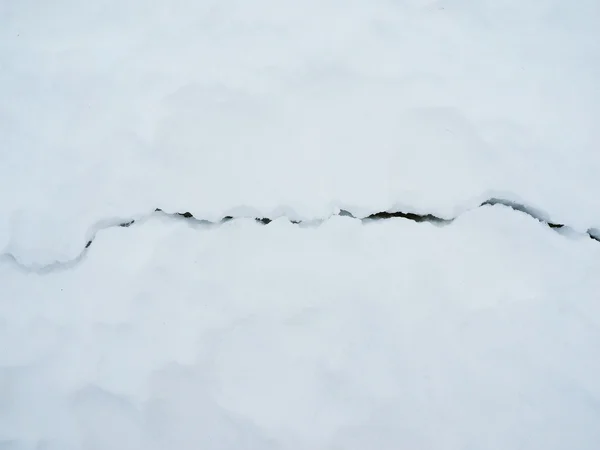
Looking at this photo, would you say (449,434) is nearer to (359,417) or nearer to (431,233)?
(359,417)

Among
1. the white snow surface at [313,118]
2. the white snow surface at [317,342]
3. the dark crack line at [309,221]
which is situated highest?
the white snow surface at [313,118]

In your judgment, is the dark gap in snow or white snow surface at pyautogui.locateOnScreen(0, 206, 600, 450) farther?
the dark gap in snow

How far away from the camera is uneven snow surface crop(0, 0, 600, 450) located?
3.14 feet

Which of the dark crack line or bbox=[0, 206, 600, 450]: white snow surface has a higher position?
the dark crack line

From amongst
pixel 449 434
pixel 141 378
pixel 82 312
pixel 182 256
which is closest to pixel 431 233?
pixel 449 434

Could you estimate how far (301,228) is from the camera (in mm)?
1040

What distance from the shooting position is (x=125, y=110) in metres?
1.09

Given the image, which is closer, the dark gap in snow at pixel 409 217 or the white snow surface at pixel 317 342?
the white snow surface at pixel 317 342

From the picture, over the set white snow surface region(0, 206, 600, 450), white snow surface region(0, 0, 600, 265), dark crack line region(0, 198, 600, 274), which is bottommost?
white snow surface region(0, 206, 600, 450)

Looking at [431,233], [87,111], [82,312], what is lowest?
[82,312]

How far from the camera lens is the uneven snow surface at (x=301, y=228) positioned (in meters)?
0.96

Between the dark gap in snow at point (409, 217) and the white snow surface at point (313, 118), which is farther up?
the white snow surface at point (313, 118)

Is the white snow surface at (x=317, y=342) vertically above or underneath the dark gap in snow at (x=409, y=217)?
underneath

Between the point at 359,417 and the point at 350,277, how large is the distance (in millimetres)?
328
